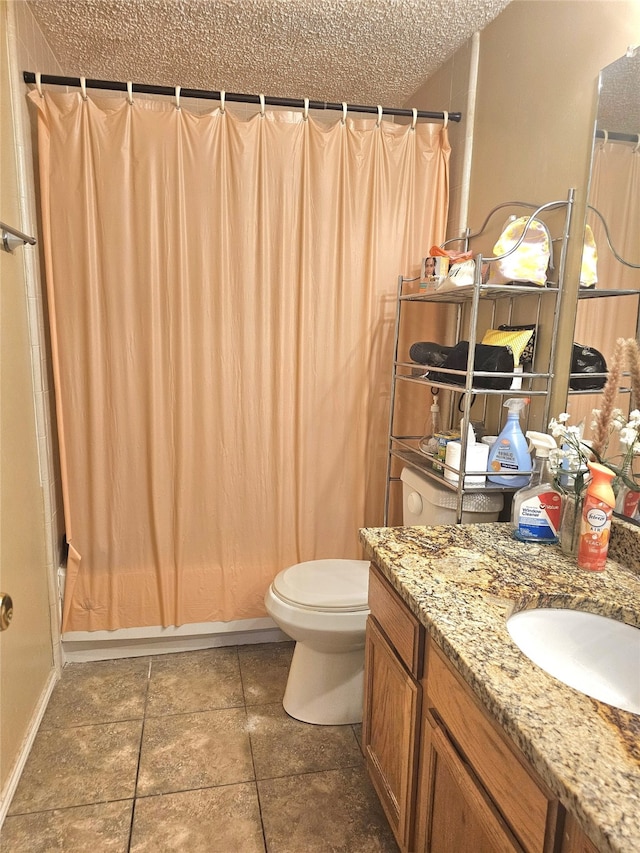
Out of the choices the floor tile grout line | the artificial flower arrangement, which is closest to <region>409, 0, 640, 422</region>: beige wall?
the artificial flower arrangement

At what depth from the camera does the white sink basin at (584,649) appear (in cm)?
106

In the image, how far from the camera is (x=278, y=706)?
203 centimetres

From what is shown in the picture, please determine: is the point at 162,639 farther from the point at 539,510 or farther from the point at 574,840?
the point at 574,840

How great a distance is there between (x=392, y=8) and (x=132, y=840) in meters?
2.53

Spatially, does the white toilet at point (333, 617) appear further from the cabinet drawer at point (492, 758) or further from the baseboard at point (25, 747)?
the baseboard at point (25, 747)

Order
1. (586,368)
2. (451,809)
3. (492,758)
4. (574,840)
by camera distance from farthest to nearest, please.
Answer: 1. (586,368)
2. (451,809)
3. (492,758)
4. (574,840)

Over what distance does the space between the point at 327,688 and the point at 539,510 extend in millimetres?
977

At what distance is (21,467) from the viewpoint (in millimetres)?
1812

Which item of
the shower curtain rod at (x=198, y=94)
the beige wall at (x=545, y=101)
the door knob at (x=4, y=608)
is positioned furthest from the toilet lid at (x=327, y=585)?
the shower curtain rod at (x=198, y=94)

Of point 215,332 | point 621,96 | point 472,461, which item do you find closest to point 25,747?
point 215,332

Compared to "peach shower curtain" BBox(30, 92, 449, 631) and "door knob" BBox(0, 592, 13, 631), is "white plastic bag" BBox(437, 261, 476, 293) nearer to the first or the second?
"peach shower curtain" BBox(30, 92, 449, 631)

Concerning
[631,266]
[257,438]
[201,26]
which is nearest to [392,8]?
[201,26]

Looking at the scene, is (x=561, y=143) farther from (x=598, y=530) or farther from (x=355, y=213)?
(x=598, y=530)

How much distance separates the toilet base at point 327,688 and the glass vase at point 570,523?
2.70 feet
